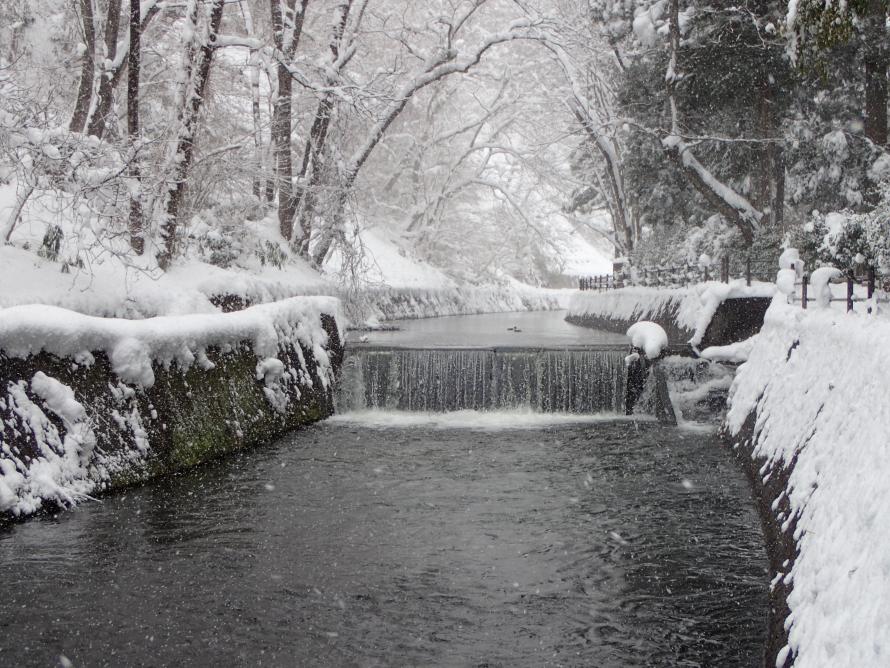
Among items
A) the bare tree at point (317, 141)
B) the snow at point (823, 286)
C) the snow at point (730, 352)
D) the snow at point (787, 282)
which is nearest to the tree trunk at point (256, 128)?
the bare tree at point (317, 141)

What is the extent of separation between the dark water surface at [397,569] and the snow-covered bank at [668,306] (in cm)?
662

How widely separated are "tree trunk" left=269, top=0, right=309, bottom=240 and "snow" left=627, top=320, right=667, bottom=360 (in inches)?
344

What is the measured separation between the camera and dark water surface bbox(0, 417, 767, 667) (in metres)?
5.56

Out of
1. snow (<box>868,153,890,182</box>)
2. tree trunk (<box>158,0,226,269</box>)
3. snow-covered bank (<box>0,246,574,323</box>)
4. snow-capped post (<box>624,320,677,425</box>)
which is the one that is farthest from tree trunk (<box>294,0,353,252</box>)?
snow (<box>868,153,890,182</box>)

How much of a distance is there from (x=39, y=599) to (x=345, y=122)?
15.7m

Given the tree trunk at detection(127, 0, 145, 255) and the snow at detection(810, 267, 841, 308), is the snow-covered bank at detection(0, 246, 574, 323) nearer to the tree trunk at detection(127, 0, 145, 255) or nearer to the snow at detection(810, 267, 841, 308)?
the tree trunk at detection(127, 0, 145, 255)

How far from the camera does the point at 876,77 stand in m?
22.5

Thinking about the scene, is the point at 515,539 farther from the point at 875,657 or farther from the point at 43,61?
the point at 43,61

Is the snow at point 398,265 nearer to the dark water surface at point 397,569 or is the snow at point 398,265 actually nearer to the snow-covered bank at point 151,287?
the snow-covered bank at point 151,287

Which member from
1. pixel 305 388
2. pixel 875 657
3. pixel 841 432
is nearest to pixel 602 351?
pixel 305 388

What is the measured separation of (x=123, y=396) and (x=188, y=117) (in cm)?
738

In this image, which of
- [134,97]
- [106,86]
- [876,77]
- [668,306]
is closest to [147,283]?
[134,97]

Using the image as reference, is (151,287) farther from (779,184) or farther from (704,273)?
(779,184)

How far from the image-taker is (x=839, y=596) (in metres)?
4.03
